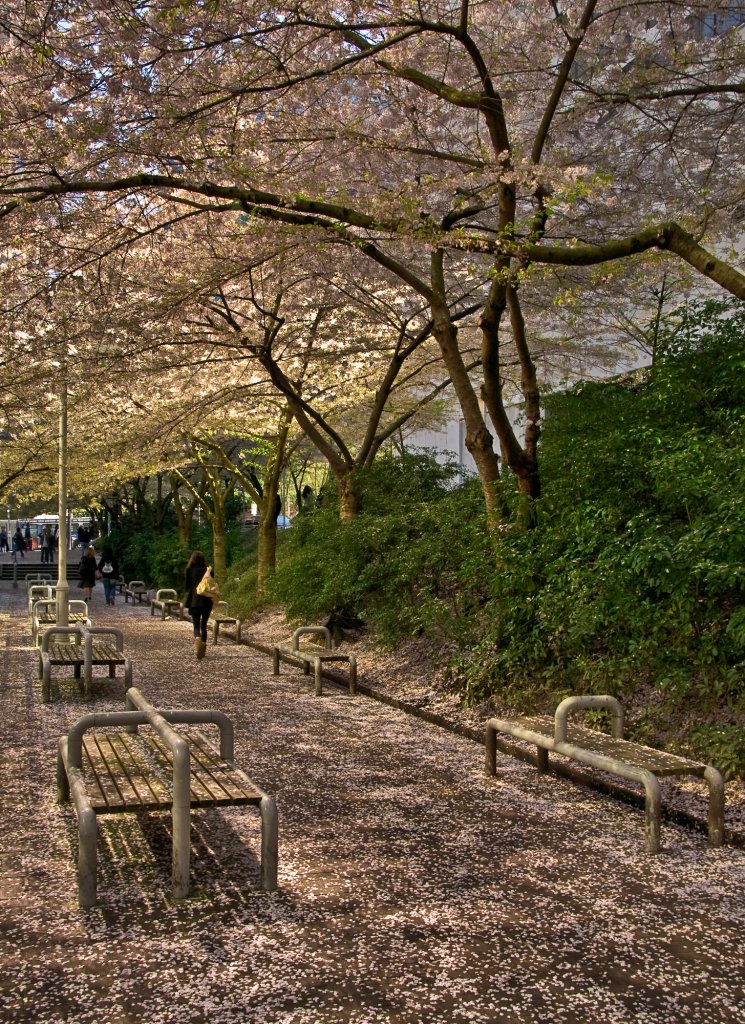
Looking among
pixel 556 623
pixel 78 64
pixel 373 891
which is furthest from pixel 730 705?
pixel 78 64

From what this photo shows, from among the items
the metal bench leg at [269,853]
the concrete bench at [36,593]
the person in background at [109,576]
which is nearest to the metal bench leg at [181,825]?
the metal bench leg at [269,853]

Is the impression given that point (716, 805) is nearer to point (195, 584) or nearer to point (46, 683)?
point (46, 683)

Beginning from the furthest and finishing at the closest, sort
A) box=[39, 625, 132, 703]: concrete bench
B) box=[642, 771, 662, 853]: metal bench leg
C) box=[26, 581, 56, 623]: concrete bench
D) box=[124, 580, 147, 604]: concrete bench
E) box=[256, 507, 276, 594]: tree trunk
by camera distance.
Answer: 1. box=[124, 580, 147, 604]: concrete bench
2. box=[256, 507, 276, 594]: tree trunk
3. box=[26, 581, 56, 623]: concrete bench
4. box=[39, 625, 132, 703]: concrete bench
5. box=[642, 771, 662, 853]: metal bench leg

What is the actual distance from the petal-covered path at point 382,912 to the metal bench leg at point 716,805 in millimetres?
147

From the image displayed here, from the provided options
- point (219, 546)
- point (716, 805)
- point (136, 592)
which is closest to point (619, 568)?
point (716, 805)

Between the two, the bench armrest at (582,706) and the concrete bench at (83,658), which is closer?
the bench armrest at (582,706)

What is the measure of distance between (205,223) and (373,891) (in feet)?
34.8

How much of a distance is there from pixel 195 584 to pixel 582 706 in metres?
11.0

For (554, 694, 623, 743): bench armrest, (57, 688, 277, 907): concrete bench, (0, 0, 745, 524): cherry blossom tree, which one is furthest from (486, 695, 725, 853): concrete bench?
(0, 0, 745, 524): cherry blossom tree

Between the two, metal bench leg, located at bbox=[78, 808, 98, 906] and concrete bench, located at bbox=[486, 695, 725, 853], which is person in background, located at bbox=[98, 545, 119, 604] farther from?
metal bench leg, located at bbox=[78, 808, 98, 906]

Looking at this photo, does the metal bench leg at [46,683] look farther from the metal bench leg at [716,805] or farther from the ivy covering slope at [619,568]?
the metal bench leg at [716,805]

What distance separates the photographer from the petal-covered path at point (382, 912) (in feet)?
12.3

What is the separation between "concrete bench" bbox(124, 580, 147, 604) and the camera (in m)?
32.5

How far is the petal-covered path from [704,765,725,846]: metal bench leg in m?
0.15
